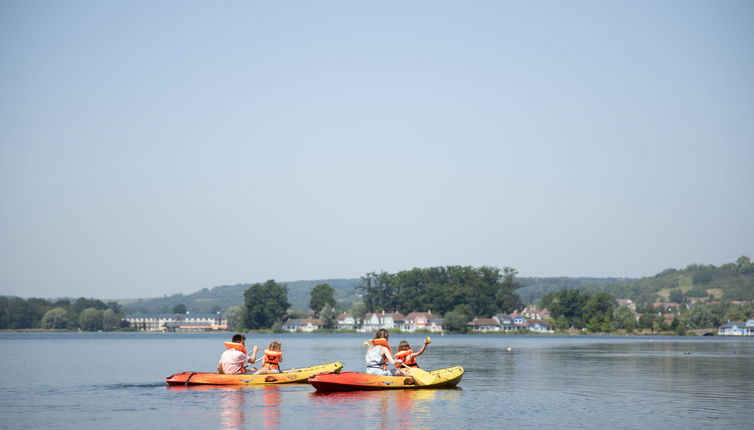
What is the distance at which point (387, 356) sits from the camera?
3312cm

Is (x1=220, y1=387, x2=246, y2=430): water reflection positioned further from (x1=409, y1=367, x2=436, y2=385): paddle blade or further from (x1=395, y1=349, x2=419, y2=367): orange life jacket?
(x1=409, y1=367, x2=436, y2=385): paddle blade

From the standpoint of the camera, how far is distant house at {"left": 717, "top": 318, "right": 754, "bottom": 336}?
635ft

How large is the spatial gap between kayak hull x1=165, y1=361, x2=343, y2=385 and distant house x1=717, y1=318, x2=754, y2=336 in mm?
178594

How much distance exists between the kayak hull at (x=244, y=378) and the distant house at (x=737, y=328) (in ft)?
586

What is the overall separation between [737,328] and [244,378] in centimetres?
18599

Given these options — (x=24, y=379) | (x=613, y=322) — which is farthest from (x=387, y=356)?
(x=613, y=322)

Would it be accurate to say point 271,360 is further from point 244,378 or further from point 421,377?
point 421,377

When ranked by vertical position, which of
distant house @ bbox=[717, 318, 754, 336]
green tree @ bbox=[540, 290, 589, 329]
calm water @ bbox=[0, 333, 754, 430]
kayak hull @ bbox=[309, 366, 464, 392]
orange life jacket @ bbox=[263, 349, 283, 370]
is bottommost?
distant house @ bbox=[717, 318, 754, 336]

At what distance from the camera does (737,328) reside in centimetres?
19575

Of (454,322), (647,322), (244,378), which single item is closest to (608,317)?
(647,322)

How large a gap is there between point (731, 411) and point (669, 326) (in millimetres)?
167004

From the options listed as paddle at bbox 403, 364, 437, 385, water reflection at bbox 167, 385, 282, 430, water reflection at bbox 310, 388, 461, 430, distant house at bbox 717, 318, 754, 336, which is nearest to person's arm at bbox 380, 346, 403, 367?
paddle at bbox 403, 364, 437, 385

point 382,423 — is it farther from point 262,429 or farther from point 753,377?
point 753,377

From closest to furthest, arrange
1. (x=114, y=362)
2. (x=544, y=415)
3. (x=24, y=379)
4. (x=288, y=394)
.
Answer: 1. (x=544, y=415)
2. (x=288, y=394)
3. (x=24, y=379)
4. (x=114, y=362)
